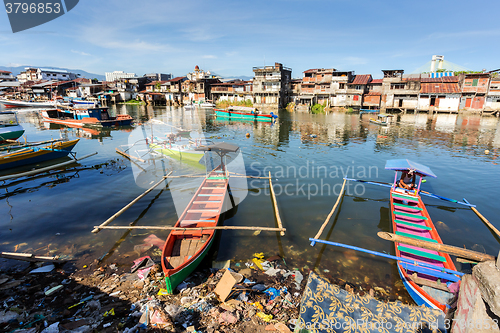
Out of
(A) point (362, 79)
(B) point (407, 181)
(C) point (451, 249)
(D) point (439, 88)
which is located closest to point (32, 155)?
(C) point (451, 249)

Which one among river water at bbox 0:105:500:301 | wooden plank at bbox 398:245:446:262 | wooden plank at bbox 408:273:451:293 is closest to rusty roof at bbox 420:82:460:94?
river water at bbox 0:105:500:301

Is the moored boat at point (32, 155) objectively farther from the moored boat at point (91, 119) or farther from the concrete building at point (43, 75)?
the concrete building at point (43, 75)

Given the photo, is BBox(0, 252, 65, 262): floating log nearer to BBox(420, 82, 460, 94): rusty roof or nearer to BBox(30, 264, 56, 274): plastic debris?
BBox(30, 264, 56, 274): plastic debris

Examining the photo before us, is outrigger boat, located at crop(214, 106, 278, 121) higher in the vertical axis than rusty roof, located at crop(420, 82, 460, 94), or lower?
lower

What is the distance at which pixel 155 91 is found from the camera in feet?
298

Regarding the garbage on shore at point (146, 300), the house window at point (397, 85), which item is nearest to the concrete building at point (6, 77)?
the garbage on shore at point (146, 300)

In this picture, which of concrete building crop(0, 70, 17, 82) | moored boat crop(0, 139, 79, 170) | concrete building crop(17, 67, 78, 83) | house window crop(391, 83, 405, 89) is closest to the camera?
moored boat crop(0, 139, 79, 170)

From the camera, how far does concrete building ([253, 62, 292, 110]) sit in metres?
66.9

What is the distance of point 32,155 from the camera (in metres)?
18.4

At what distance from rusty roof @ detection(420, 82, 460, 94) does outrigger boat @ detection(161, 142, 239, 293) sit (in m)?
64.3

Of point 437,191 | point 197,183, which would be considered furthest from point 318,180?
point 197,183

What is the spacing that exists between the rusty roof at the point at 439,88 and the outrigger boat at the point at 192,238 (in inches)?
2533

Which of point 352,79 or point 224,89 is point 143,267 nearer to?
point 352,79

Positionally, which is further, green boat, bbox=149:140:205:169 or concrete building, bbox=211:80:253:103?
concrete building, bbox=211:80:253:103
